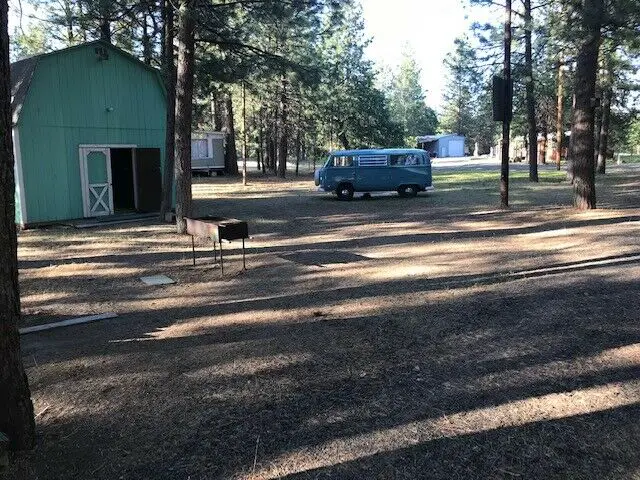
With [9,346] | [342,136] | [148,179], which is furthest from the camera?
[342,136]

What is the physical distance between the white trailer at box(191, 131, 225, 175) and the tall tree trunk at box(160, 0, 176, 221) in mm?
22710

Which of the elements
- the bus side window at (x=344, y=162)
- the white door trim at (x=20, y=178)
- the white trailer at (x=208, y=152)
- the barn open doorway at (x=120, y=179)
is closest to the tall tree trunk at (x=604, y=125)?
the bus side window at (x=344, y=162)

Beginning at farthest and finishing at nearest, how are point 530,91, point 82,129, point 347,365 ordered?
point 530,91 → point 82,129 → point 347,365

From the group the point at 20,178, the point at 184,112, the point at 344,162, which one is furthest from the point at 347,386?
the point at 344,162

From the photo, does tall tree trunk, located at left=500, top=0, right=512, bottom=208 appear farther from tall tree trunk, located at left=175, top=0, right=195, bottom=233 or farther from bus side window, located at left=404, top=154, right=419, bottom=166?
tall tree trunk, located at left=175, top=0, right=195, bottom=233

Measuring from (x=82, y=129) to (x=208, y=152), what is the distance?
2378cm

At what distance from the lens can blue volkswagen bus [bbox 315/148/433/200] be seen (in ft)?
74.5

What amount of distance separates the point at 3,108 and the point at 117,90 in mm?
14315

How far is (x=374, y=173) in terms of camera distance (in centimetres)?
2300

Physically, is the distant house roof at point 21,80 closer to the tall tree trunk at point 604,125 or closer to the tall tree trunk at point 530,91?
the tall tree trunk at point 530,91

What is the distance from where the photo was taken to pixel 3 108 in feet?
12.1

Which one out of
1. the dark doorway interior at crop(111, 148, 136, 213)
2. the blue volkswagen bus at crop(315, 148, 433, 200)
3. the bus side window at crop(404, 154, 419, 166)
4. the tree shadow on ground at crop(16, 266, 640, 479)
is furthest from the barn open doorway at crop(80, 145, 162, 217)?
the tree shadow on ground at crop(16, 266, 640, 479)

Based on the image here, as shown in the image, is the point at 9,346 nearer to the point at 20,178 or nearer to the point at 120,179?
the point at 20,178

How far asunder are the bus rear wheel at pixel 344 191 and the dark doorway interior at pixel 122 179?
315 inches
